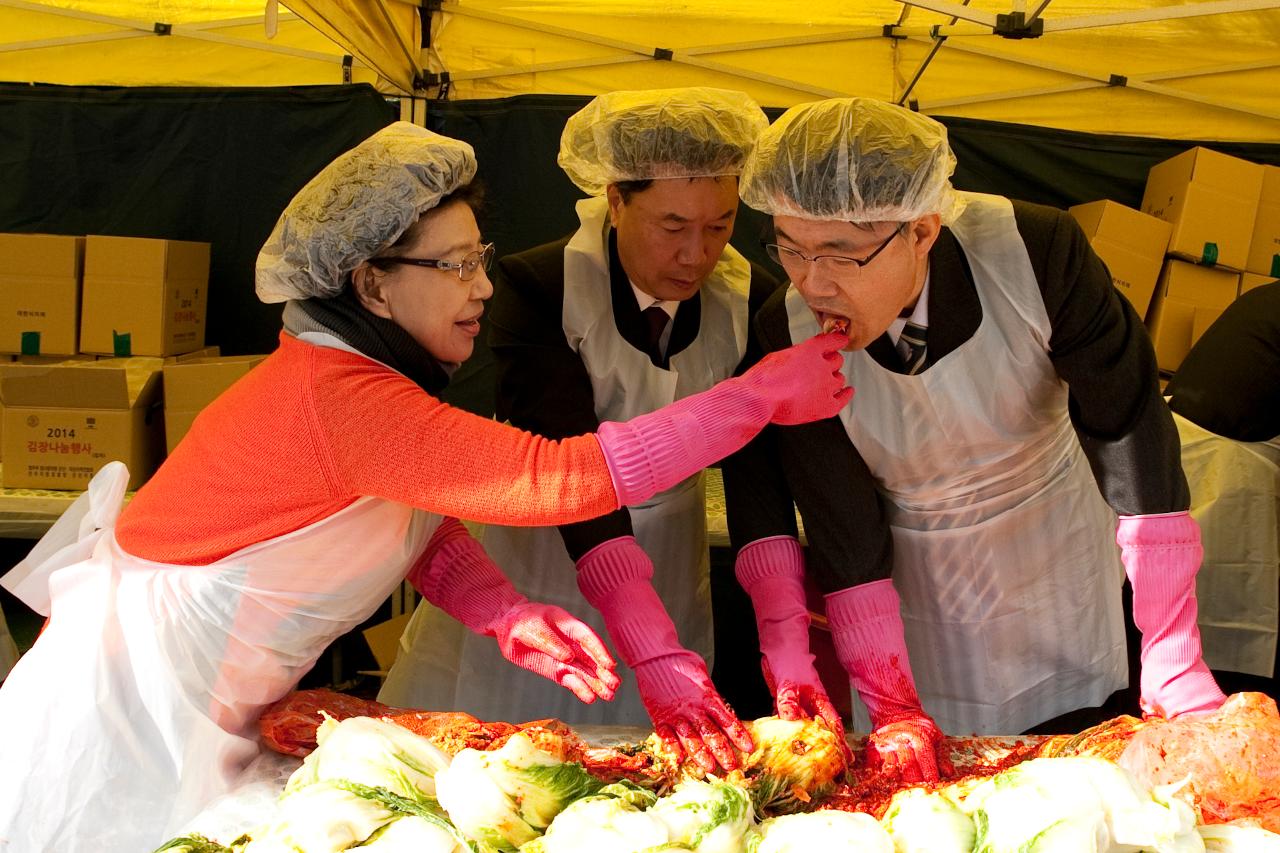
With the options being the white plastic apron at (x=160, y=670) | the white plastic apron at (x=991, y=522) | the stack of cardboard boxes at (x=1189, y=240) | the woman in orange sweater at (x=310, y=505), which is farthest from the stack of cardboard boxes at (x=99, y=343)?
the stack of cardboard boxes at (x=1189, y=240)

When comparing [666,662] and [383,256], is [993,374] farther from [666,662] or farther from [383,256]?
[383,256]

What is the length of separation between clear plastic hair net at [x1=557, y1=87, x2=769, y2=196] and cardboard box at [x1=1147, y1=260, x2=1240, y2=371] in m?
3.09

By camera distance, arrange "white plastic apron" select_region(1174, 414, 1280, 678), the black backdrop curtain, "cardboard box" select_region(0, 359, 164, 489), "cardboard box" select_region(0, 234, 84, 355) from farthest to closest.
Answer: the black backdrop curtain < "cardboard box" select_region(0, 234, 84, 355) < "cardboard box" select_region(0, 359, 164, 489) < "white plastic apron" select_region(1174, 414, 1280, 678)

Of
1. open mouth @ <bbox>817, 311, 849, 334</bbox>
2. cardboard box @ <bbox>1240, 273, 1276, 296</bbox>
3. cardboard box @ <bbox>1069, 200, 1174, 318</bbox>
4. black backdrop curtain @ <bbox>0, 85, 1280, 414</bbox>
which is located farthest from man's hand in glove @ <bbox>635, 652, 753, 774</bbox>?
cardboard box @ <bbox>1240, 273, 1276, 296</bbox>

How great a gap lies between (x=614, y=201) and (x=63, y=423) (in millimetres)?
2421

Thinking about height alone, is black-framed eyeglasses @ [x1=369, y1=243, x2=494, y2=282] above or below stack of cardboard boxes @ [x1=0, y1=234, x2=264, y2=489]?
above

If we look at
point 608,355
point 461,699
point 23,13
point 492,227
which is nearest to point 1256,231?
point 492,227

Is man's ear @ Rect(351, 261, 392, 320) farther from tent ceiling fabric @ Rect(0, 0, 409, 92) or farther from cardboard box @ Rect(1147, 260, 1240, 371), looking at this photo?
cardboard box @ Rect(1147, 260, 1240, 371)

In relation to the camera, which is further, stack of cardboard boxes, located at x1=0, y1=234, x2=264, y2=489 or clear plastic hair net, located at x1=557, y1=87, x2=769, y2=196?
stack of cardboard boxes, located at x1=0, y1=234, x2=264, y2=489

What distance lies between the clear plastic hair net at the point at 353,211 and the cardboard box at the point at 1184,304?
146 inches

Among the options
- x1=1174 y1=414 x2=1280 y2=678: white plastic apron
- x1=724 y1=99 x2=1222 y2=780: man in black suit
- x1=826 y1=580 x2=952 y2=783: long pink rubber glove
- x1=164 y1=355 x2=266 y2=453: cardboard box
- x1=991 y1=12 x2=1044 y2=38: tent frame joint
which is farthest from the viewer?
x1=164 y1=355 x2=266 y2=453: cardboard box

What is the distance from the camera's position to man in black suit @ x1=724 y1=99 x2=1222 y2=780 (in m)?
1.76

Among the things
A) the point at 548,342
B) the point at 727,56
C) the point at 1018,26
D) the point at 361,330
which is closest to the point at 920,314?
the point at 548,342

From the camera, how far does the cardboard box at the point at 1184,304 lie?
180 inches
